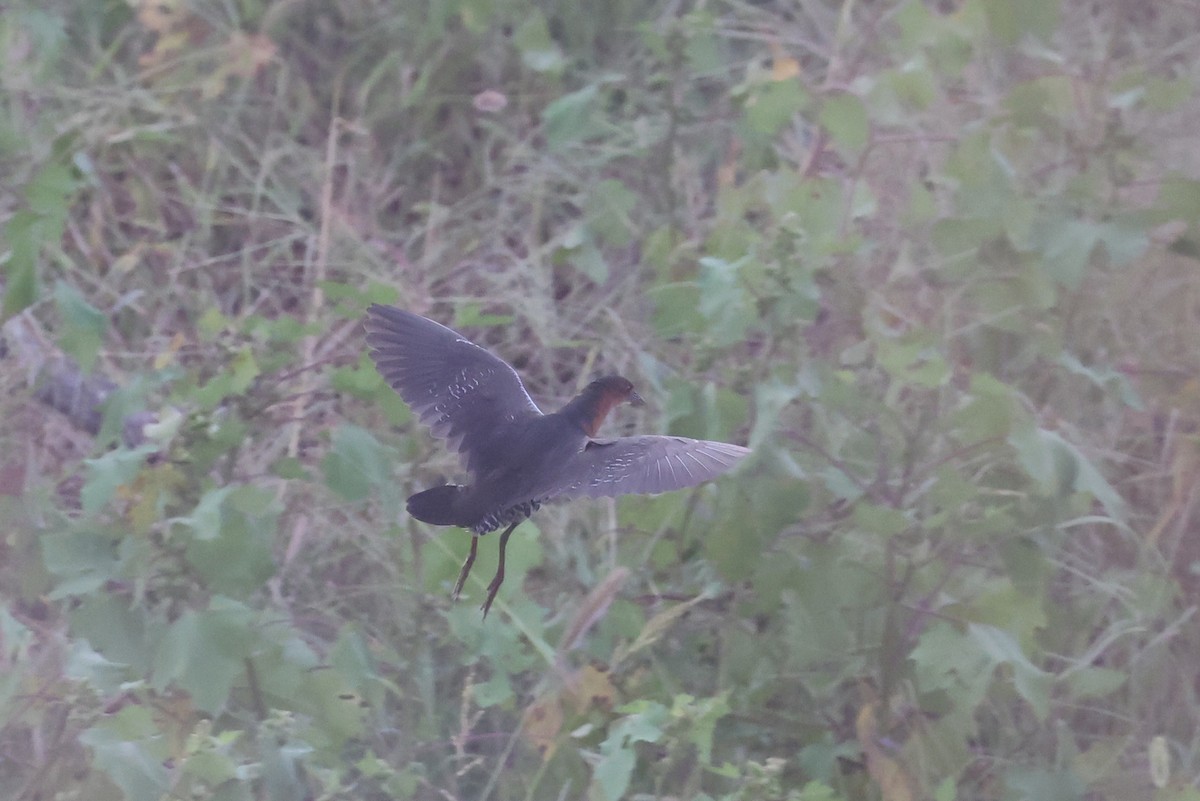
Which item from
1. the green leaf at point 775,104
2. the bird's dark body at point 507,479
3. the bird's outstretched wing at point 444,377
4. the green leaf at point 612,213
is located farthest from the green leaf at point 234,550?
the green leaf at point 775,104

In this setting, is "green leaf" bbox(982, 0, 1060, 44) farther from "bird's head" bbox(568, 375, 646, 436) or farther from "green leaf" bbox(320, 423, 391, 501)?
"green leaf" bbox(320, 423, 391, 501)

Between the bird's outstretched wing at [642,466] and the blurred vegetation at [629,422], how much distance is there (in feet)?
1.29

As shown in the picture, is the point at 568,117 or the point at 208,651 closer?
the point at 208,651

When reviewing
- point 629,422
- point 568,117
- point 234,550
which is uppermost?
point 568,117

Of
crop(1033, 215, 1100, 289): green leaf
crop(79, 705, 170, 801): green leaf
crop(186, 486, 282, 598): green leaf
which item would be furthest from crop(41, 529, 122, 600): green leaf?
crop(1033, 215, 1100, 289): green leaf

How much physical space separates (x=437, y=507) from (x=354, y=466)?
22.1 inches

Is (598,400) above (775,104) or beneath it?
beneath

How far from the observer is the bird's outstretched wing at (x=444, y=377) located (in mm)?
2191

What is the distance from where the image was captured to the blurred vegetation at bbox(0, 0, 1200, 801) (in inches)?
94.3

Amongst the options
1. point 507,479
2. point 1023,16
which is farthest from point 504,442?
point 1023,16

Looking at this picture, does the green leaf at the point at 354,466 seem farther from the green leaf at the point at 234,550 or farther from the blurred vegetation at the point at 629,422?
the green leaf at the point at 234,550

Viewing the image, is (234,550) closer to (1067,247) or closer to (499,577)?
(499,577)

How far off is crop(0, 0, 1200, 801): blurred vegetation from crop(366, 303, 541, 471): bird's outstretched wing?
0.25m

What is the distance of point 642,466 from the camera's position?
192cm
